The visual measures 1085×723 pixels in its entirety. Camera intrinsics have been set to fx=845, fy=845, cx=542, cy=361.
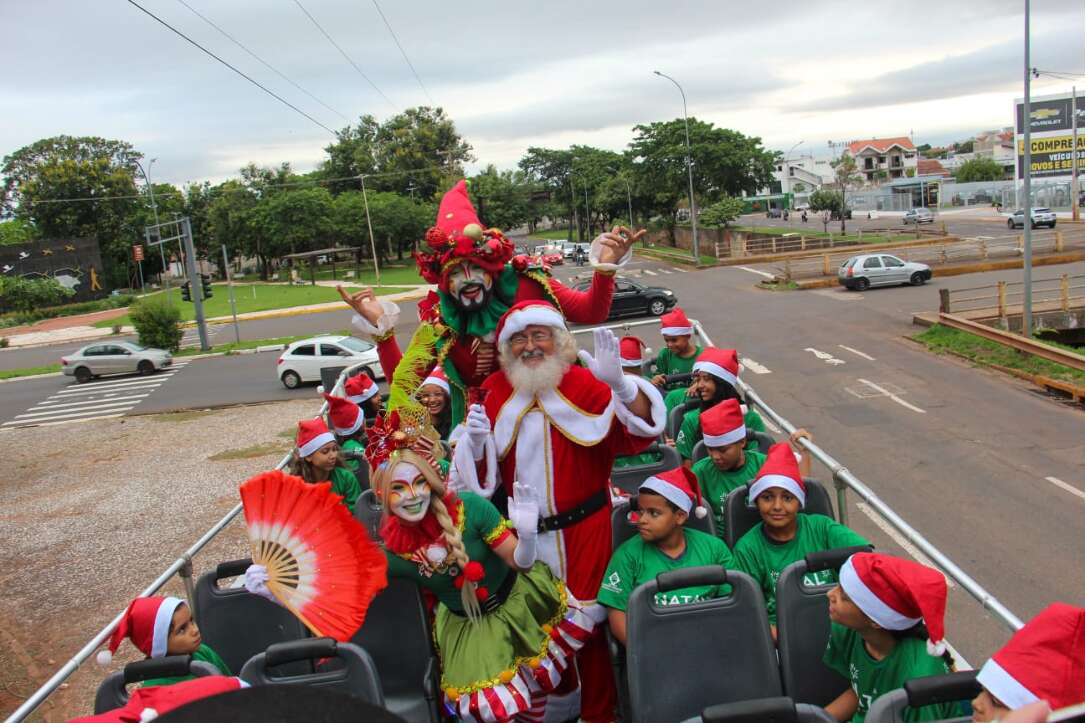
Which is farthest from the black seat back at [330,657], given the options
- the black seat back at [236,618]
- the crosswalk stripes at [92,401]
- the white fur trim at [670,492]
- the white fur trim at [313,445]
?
the crosswalk stripes at [92,401]

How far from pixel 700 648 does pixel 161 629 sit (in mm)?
2216

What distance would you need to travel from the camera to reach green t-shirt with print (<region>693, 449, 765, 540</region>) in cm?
517

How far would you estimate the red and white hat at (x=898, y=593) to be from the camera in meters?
2.83

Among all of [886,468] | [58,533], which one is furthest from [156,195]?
[886,468]

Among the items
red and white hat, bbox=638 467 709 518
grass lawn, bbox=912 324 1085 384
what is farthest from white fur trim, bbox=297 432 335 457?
grass lawn, bbox=912 324 1085 384

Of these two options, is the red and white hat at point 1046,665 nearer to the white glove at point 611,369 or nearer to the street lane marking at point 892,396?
the white glove at point 611,369

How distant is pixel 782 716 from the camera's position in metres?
2.59

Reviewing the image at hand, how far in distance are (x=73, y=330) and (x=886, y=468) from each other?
1778 inches

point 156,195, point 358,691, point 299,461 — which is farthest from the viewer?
point 156,195

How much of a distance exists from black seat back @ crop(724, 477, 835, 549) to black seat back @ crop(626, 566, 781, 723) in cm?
125

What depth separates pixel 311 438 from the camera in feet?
19.6

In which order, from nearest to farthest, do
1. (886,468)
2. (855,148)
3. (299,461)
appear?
(299,461) < (886,468) < (855,148)

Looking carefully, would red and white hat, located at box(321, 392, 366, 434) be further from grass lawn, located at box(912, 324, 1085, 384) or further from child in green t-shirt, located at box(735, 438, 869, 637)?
grass lawn, located at box(912, 324, 1085, 384)

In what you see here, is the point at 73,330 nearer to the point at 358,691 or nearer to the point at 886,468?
the point at 886,468
